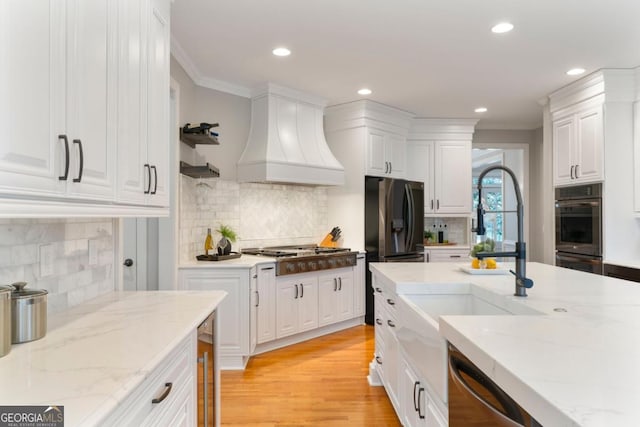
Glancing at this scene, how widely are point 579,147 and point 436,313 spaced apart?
3.04 metres

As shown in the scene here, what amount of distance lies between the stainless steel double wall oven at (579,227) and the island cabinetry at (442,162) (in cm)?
151

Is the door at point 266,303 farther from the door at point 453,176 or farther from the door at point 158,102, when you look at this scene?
the door at point 453,176

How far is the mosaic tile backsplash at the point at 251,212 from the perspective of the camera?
12.0ft

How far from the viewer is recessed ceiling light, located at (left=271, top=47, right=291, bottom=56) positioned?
330 cm

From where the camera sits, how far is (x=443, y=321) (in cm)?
138

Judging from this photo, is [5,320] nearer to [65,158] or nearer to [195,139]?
[65,158]

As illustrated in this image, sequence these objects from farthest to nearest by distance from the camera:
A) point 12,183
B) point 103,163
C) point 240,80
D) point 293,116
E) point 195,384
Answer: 1. point 293,116
2. point 240,80
3. point 195,384
4. point 103,163
5. point 12,183

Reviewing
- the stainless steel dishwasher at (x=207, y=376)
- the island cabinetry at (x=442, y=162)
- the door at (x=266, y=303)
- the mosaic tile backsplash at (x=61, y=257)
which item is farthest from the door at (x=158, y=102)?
the island cabinetry at (x=442, y=162)

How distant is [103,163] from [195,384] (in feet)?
3.16

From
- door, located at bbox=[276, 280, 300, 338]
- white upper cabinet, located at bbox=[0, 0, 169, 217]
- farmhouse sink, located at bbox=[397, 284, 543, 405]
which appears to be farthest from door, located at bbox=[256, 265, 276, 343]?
white upper cabinet, located at bbox=[0, 0, 169, 217]

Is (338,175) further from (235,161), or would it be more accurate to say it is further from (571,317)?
(571,317)

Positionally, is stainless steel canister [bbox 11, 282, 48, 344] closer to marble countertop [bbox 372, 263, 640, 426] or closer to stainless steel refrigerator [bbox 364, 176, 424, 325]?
marble countertop [bbox 372, 263, 640, 426]

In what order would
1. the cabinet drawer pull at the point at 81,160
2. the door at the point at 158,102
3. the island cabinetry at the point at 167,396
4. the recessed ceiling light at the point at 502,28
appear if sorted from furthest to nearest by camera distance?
1. the recessed ceiling light at the point at 502,28
2. the door at the point at 158,102
3. the cabinet drawer pull at the point at 81,160
4. the island cabinetry at the point at 167,396

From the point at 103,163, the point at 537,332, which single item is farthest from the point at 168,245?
the point at 537,332
